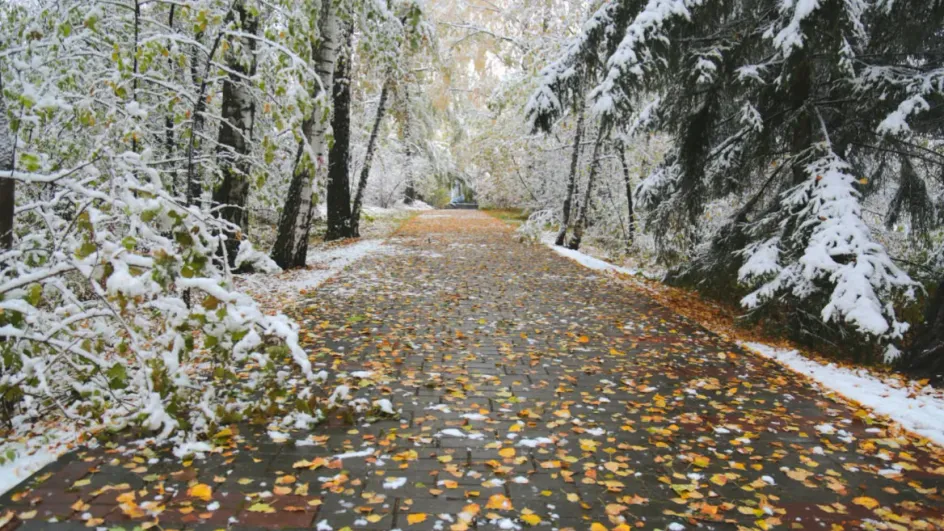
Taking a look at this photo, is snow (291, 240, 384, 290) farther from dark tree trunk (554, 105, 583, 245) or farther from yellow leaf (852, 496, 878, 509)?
yellow leaf (852, 496, 878, 509)

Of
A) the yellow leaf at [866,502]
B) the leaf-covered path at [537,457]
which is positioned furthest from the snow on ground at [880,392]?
the yellow leaf at [866,502]

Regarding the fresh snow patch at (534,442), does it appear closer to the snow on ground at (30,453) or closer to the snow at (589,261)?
the snow on ground at (30,453)

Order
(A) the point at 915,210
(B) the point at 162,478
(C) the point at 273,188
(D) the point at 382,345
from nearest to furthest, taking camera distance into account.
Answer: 1. (B) the point at 162,478
2. (D) the point at 382,345
3. (A) the point at 915,210
4. (C) the point at 273,188

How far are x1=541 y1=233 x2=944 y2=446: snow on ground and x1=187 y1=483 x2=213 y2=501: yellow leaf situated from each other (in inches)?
179

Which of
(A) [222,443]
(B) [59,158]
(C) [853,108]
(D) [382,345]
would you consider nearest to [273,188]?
(B) [59,158]

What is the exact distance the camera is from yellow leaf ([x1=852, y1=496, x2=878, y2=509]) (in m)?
→ 3.04

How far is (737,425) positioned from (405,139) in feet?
63.8

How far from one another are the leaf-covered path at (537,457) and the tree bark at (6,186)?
4.83 feet

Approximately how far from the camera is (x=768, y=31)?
6238 mm

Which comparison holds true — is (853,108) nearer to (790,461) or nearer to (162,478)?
(790,461)

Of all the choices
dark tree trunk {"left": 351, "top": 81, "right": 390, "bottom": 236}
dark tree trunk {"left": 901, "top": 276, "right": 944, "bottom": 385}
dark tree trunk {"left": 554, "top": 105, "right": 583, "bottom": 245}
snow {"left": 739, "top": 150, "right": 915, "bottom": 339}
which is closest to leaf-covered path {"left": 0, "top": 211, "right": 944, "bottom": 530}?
snow {"left": 739, "top": 150, "right": 915, "bottom": 339}

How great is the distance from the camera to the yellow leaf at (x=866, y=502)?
3.04m

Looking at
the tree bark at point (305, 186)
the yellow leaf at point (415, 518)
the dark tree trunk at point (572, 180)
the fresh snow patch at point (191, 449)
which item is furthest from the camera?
the dark tree trunk at point (572, 180)

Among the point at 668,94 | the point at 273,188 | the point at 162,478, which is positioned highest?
the point at 668,94
